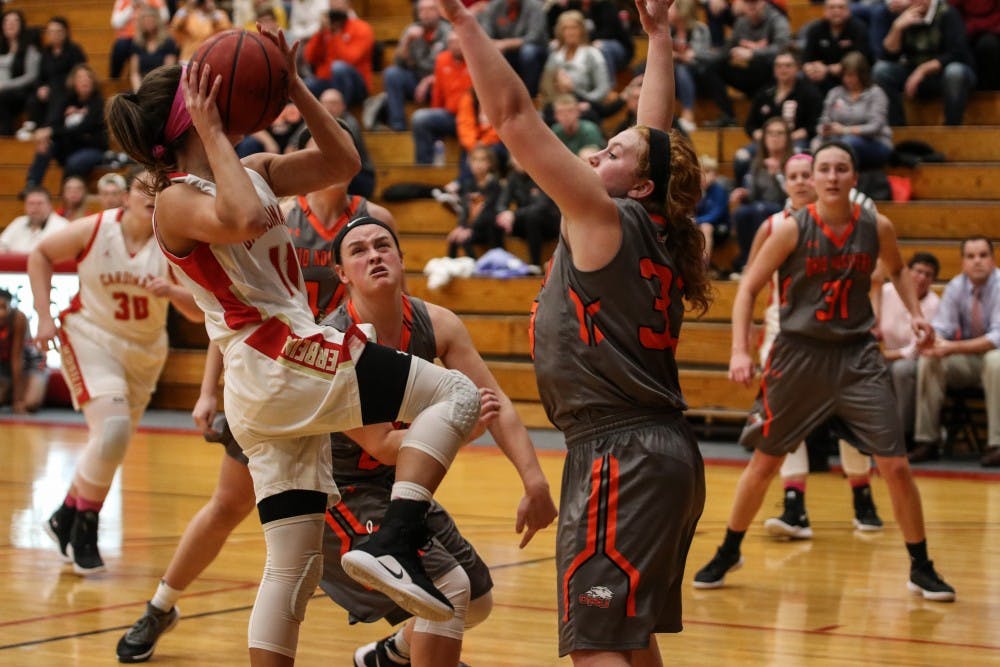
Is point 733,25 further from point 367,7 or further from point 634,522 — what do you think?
point 634,522

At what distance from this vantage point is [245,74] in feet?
11.8

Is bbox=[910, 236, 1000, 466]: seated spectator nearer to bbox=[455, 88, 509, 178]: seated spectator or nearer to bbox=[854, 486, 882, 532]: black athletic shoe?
bbox=[854, 486, 882, 532]: black athletic shoe

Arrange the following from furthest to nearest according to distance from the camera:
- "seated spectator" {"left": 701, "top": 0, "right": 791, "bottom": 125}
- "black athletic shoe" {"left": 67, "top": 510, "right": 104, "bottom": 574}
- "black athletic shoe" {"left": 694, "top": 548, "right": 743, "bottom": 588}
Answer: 1. "seated spectator" {"left": 701, "top": 0, "right": 791, "bottom": 125}
2. "black athletic shoe" {"left": 67, "top": 510, "right": 104, "bottom": 574}
3. "black athletic shoe" {"left": 694, "top": 548, "right": 743, "bottom": 588}

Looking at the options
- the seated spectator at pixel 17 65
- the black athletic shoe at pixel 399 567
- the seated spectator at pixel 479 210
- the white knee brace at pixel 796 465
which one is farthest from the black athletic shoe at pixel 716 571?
the seated spectator at pixel 17 65

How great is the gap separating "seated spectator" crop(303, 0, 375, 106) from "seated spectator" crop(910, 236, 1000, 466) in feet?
24.2

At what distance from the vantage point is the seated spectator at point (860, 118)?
12461 mm

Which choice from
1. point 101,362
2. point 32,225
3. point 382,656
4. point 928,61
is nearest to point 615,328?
point 382,656

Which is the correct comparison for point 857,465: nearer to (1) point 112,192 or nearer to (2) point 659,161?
(1) point 112,192

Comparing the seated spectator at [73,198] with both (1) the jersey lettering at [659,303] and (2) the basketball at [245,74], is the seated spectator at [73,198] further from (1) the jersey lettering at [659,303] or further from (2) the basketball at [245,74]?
(1) the jersey lettering at [659,303]

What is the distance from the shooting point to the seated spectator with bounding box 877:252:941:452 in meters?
10.7

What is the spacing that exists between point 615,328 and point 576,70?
1069cm

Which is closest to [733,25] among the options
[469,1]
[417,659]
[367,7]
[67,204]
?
[469,1]

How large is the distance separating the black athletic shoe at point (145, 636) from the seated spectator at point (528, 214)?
25.9 feet

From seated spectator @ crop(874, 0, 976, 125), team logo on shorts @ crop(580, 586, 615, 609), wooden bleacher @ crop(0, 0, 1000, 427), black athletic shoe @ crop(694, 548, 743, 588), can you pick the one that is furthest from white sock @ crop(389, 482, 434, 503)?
seated spectator @ crop(874, 0, 976, 125)
